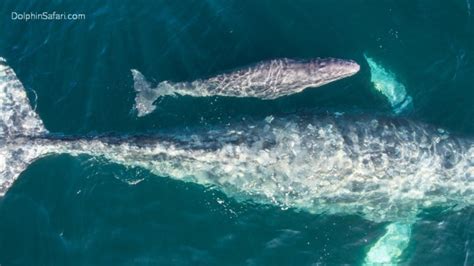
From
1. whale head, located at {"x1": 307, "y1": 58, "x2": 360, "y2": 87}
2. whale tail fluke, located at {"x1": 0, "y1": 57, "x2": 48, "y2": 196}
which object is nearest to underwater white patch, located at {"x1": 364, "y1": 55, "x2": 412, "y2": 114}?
whale head, located at {"x1": 307, "y1": 58, "x2": 360, "y2": 87}

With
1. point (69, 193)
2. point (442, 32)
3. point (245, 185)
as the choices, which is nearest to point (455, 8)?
point (442, 32)

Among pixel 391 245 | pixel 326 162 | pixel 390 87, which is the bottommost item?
pixel 391 245

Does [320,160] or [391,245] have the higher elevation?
[320,160]

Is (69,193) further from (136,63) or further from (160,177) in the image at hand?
(136,63)

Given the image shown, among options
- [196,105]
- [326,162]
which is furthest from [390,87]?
[196,105]

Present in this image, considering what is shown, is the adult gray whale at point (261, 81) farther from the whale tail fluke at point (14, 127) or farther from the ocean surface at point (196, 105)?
the whale tail fluke at point (14, 127)

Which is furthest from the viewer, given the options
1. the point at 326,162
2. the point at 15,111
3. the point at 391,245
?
the point at 15,111

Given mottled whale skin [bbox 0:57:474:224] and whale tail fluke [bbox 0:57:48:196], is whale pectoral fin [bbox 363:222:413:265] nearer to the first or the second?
mottled whale skin [bbox 0:57:474:224]

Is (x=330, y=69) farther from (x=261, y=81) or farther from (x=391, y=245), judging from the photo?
(x=391, y=245)
